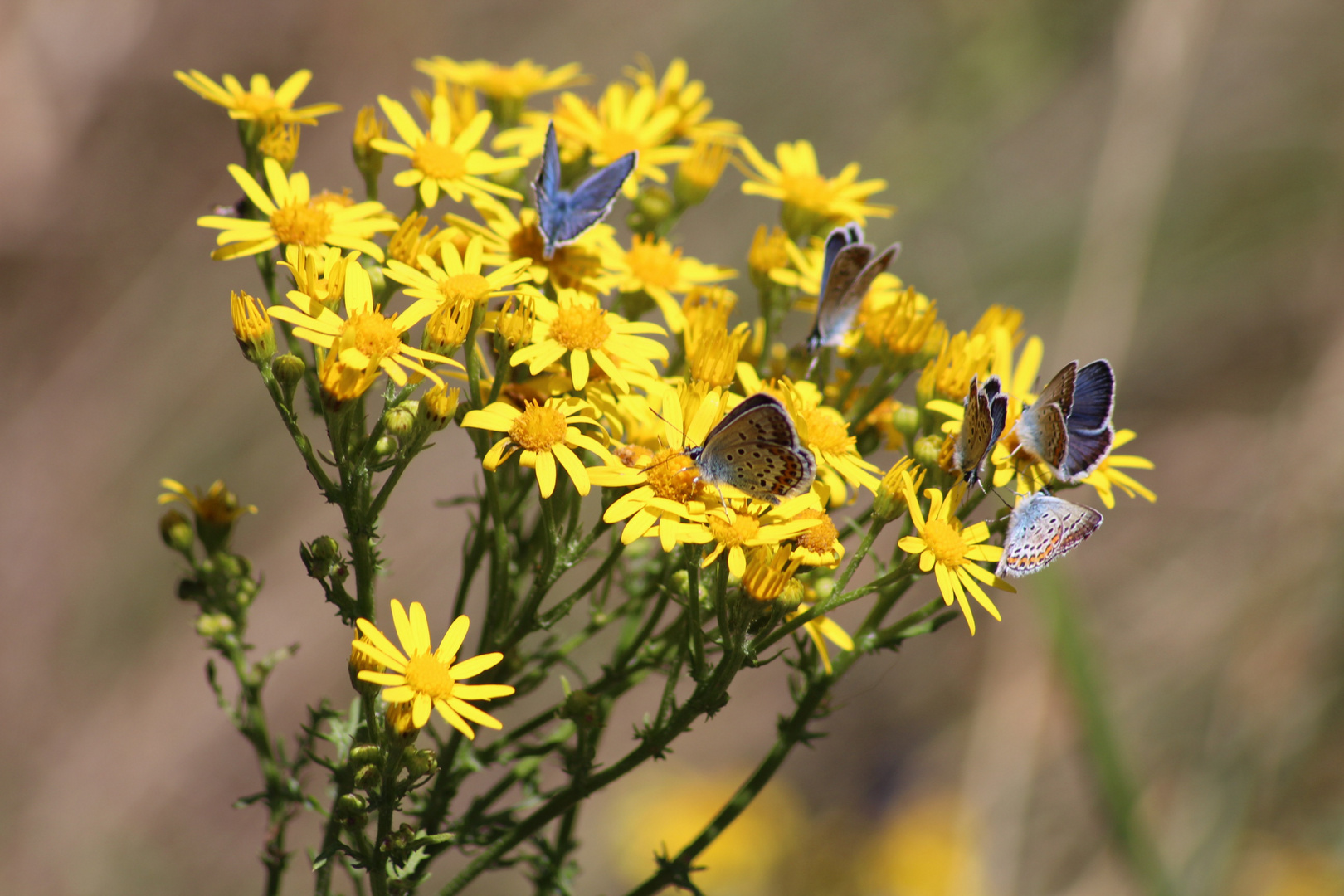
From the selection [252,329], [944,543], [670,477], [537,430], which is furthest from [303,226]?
[944,543]

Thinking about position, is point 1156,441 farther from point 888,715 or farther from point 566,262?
point 566,262

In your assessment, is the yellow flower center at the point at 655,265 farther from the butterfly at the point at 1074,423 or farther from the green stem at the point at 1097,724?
the green stem at the point at 1097,724

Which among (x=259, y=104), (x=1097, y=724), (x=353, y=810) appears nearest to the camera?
(x=353, y=810)

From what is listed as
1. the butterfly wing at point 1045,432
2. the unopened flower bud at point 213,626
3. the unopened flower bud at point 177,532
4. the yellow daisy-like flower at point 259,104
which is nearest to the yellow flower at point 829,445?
the butterfly wing at point 1045,432

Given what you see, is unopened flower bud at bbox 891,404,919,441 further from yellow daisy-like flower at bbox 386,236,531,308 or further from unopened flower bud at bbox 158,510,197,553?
unopened flower bud at bbox 158,510,197,553

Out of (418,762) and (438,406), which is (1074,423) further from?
(418,762)

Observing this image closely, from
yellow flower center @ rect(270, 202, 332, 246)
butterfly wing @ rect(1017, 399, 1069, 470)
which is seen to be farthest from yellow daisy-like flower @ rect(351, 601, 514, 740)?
butterfly wing @ rect(1017, 399, 1069, 470)

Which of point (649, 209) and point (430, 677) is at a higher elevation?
point (649, 209)
